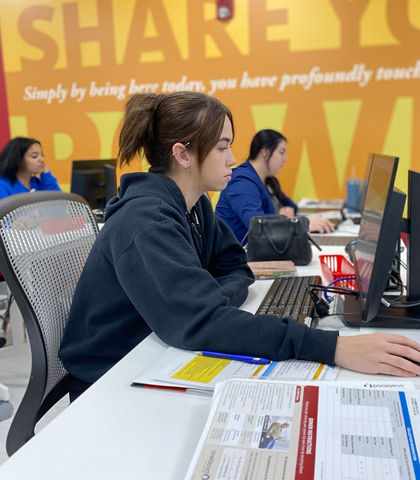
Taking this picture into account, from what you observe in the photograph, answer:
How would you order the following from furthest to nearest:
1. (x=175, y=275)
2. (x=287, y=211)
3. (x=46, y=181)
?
(x=46, y=181) < (x=287, y=211) < (x=175, y=275)

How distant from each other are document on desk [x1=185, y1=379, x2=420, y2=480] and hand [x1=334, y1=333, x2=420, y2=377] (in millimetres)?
125

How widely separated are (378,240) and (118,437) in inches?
22.9

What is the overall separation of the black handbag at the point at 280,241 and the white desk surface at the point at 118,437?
1.09 meters

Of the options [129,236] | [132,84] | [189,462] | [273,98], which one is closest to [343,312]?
[129,236]

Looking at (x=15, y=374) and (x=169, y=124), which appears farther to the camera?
(x=15, y=374)

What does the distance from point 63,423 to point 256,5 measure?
4.17 m

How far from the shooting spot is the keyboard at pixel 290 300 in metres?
1.25

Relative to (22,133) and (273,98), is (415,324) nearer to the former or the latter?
(273,98)

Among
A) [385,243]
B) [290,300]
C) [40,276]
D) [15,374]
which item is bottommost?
[15,374]

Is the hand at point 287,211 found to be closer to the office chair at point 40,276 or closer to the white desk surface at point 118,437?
the office chair at point 40,276

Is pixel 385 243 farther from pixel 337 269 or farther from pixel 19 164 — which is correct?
pixel 19 164

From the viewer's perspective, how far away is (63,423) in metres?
0.79

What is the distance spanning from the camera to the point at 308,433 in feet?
2.24

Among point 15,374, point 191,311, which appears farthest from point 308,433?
point 15,374
